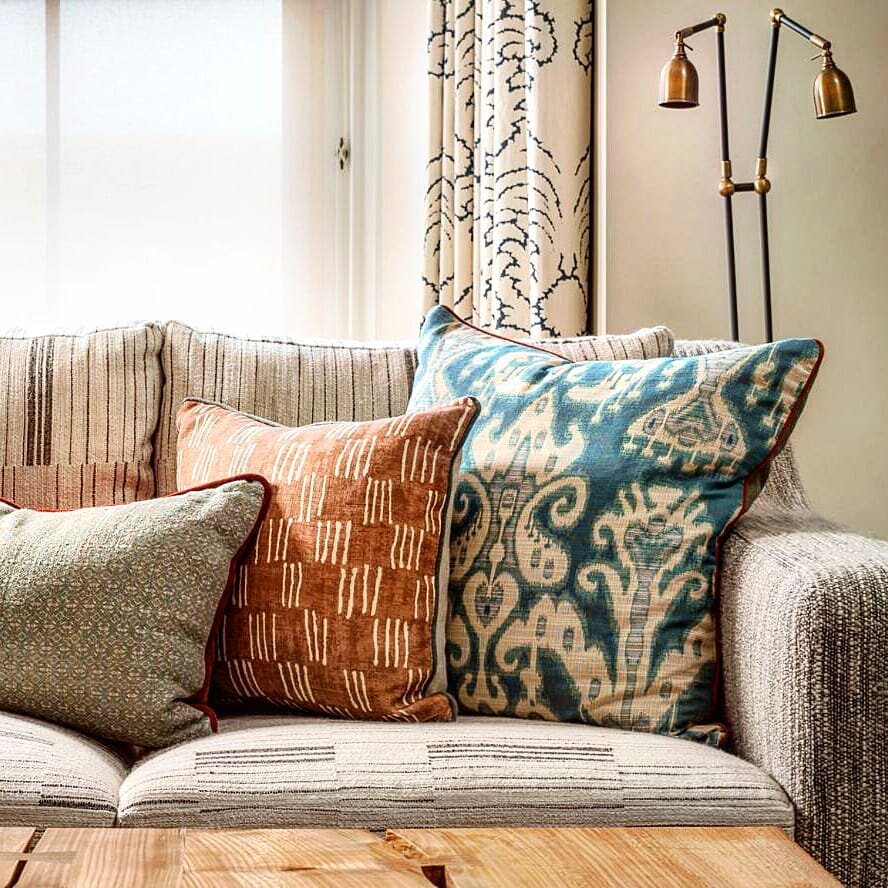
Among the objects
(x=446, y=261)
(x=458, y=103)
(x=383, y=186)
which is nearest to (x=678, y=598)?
(x=446, y=261)

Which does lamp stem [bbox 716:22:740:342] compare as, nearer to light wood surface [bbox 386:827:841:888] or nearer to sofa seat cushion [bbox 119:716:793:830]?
sofa seat cushion [bbox 119:716:793:830]

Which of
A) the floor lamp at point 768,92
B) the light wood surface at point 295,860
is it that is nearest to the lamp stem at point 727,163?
the floor lamp at point 768,92

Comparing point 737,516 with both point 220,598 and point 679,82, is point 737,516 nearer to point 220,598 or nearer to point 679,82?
point 220,598

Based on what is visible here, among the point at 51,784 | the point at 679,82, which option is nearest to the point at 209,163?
the point at 679,82

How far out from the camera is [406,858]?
A: 2.48 ft

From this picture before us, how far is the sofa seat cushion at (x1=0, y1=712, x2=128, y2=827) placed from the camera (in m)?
1.02

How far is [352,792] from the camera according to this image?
1.05 m

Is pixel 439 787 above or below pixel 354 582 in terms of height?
below

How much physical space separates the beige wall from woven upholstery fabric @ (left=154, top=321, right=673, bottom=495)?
42.3 inches

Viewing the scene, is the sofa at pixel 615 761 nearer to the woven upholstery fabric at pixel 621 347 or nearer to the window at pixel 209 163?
the woven upholstery fabric at pixel 621 347

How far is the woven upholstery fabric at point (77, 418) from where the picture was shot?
62.1 inches

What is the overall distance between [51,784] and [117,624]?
7.7 inches

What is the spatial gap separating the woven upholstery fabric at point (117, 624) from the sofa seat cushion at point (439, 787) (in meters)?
0.09

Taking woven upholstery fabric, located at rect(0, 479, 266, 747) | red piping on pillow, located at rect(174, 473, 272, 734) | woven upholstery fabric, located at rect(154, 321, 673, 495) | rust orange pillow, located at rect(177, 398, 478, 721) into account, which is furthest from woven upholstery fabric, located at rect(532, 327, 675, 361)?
woven upholstery fabric, located at rect(0, 479, 266, 747)
